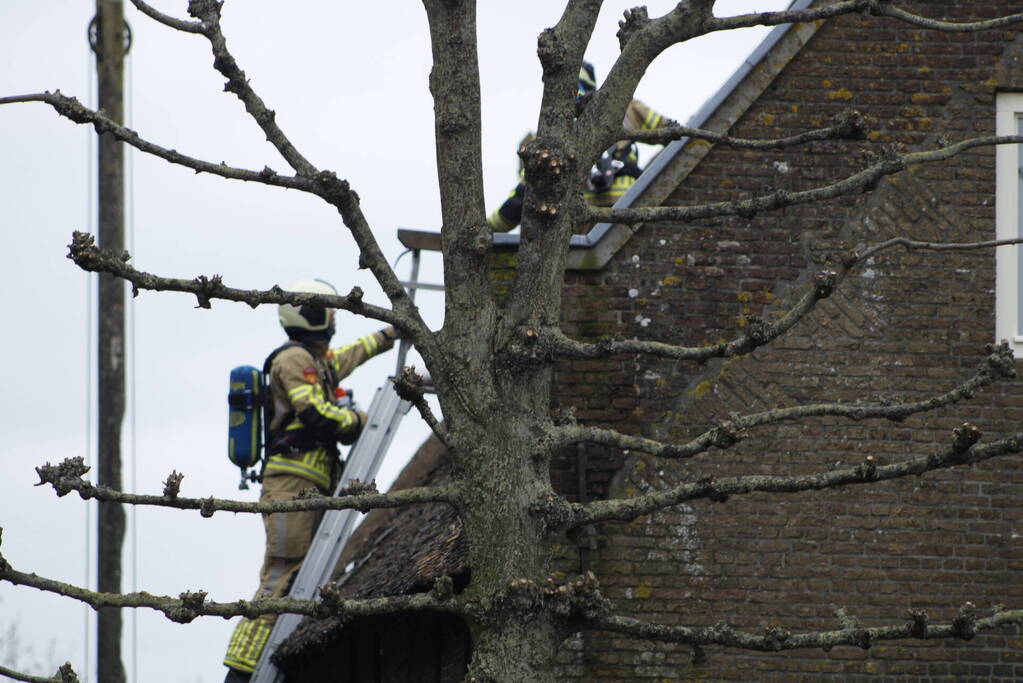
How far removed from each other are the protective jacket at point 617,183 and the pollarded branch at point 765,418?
5.81 meters

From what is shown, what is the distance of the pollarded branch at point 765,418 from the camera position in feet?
22.6

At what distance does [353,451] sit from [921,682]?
13.4 feet

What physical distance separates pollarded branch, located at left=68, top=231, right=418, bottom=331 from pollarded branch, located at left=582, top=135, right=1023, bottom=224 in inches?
44.8

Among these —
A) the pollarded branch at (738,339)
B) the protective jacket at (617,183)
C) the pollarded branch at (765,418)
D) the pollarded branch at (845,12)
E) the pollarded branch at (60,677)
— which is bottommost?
the pollarded branch at (60,677)

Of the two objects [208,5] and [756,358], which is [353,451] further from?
[208,5]

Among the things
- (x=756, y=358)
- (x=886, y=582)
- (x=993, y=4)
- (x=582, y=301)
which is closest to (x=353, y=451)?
(x=582, y=301)

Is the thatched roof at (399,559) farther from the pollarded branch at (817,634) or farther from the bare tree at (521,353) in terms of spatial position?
the pollarded branch at (817,634)

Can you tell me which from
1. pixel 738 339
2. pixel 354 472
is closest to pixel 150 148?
pixel 738 339

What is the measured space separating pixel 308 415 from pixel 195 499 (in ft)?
16.2

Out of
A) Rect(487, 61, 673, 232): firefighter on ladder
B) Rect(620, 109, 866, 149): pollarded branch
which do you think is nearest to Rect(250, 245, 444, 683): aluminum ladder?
Rect(487, 61, 673, 232): firefighter on ladder

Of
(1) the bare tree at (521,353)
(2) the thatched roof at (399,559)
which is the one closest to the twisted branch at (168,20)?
(1) the bare tree at (521,353)

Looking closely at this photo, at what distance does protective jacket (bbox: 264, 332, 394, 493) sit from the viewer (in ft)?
38.9

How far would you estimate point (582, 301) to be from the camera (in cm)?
983

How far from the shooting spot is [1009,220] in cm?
1020
